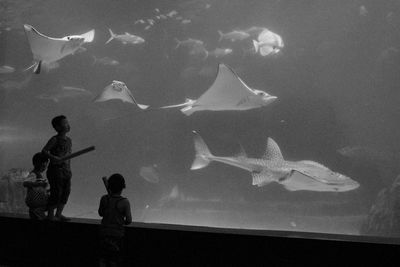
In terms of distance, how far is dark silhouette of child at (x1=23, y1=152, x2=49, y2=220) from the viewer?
6.59ft

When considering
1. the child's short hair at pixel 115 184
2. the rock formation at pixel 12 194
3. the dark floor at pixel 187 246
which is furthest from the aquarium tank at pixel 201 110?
the child's short hair at pixel 115 184

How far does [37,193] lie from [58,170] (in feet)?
0.76

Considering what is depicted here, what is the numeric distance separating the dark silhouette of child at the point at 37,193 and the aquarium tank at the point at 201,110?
2632mm

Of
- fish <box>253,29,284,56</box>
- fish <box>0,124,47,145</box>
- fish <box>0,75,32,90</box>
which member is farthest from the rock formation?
fish <box>0,75,32,90</box>

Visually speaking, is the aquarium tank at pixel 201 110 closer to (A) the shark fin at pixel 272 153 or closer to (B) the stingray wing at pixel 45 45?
(B) the stingray wing at pixel 45 45

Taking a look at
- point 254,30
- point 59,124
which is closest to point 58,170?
point 59,124

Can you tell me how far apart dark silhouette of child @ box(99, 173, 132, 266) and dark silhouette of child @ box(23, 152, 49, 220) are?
68 centimetres

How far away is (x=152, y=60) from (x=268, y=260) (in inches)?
514

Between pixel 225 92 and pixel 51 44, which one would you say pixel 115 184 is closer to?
pixel 51 44

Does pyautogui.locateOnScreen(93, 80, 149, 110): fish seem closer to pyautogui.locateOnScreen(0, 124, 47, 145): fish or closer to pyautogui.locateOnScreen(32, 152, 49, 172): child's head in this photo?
pyautogui.locateOnScreen(32, 152, 49, 172): child's head

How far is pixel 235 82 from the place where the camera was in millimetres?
4504

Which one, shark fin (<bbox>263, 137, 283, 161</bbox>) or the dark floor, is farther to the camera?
shark fin (<bbox>263, 137, 283, 161</bbox>)

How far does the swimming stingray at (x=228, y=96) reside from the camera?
4.38m

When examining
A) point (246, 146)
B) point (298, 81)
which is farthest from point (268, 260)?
point (298, 81)
